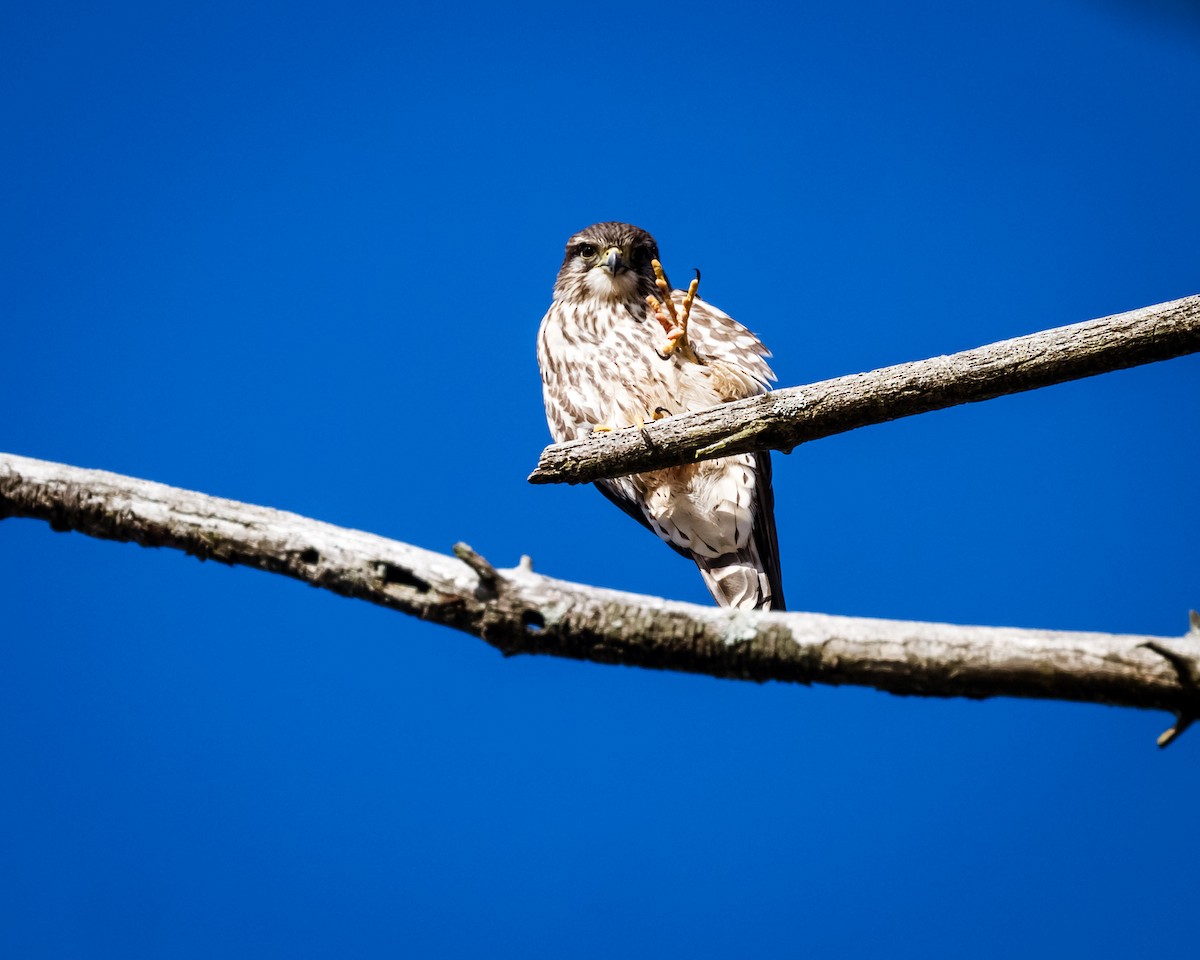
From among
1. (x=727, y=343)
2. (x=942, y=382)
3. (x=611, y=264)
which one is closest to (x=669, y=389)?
(x=727, y=343)

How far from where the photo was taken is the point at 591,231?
12.8 feet

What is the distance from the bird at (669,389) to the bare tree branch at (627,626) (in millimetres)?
1758

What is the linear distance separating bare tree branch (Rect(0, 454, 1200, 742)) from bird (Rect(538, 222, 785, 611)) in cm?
176

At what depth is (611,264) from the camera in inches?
148

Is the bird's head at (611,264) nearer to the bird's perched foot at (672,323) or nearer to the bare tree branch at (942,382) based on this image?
the bird's perched foot at (672,323)

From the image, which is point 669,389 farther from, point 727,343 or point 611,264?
point 611,264

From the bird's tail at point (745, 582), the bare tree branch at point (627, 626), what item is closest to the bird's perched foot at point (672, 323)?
the bird's tail at point (745, 582)

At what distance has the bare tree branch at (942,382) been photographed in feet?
7.12

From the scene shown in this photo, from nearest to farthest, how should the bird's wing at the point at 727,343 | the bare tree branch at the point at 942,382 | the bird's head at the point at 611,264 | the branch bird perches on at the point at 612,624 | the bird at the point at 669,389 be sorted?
the branch bird perches on at the point at 612,624
the bare tree branch at the point at 942,382
the bird at the point at 669,389
the bird's wing at the point at 727,343
the bird's head at the point at 611,264

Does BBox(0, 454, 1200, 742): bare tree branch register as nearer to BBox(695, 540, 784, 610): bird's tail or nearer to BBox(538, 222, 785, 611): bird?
BBox(538, 222, 785, 611): bird

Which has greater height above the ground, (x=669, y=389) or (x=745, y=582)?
(x=669, y=389)

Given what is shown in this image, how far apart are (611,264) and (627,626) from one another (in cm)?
247

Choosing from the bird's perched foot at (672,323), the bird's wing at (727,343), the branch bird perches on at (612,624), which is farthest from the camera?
the bird's wing at (727,343)

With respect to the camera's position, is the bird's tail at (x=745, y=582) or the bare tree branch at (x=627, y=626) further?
the bird's tail at (x=745, y=582)
